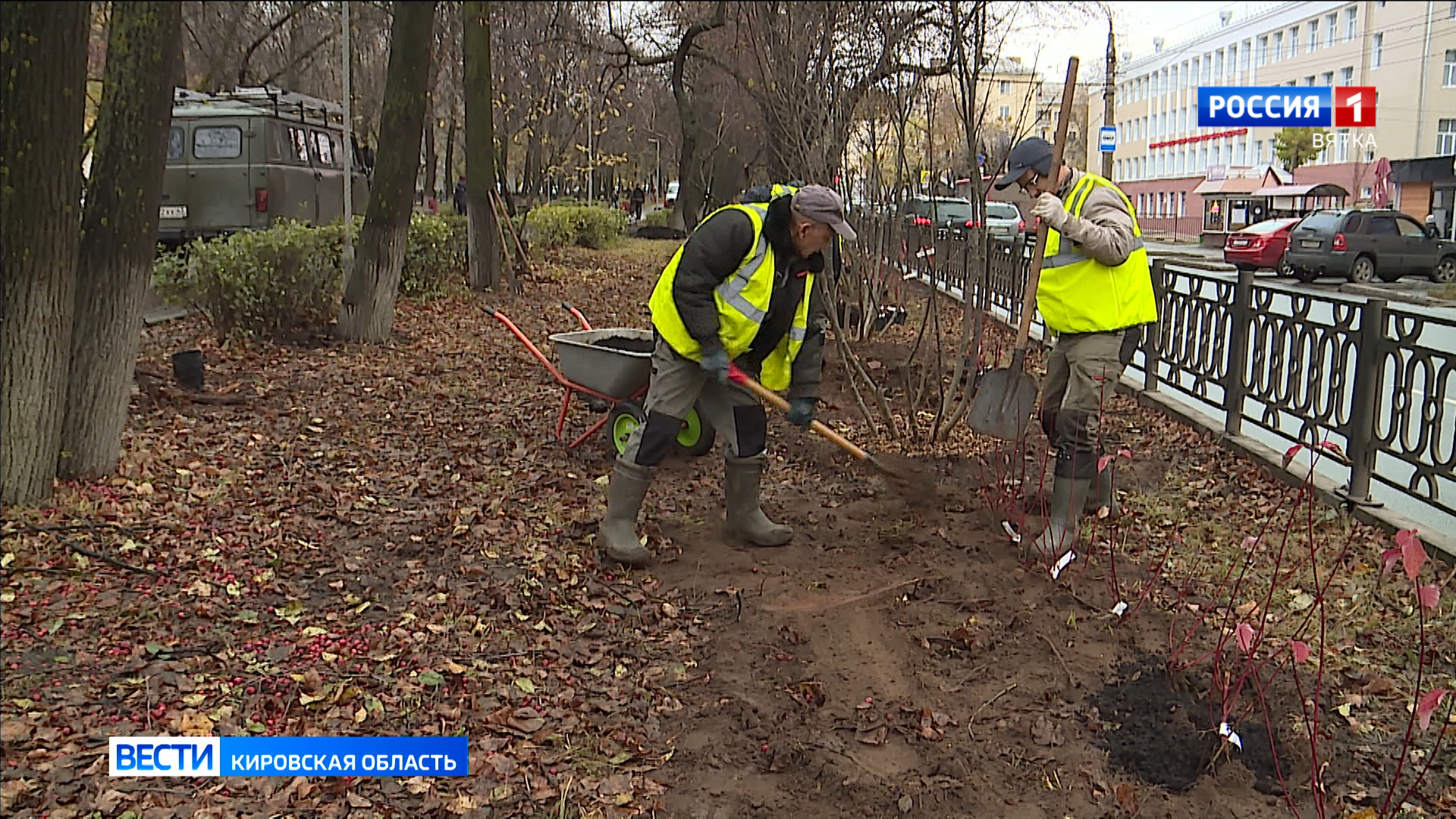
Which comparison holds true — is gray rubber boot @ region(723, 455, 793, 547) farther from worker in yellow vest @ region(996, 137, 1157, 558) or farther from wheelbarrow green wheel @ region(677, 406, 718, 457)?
wheelbarrow green wheel @ region(677, 406, 718, 457)

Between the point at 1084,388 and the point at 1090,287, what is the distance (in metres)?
0.43

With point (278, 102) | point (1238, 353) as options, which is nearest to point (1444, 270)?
point (1238, 353)

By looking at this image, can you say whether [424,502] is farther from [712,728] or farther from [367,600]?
[712,728]

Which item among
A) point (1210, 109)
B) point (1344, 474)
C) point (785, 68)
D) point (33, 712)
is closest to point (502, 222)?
point (785, 68)

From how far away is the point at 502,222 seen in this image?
1641 centimetres

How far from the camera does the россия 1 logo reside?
3095 centimetres

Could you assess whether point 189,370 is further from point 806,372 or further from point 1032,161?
point 1032,161

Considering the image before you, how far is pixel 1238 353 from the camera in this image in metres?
7.42

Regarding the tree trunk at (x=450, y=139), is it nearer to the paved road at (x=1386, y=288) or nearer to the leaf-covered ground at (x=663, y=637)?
the paved road at (x=1386, y=288)

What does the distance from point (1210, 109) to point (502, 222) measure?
29.0m

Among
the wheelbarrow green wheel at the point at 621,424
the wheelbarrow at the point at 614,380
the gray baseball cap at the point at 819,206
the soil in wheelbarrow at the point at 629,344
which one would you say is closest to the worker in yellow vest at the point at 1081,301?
the gray baseball cap at the point at 819,206

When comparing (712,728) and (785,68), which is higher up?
(785,68)

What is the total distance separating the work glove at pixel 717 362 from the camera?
4922 millimetres

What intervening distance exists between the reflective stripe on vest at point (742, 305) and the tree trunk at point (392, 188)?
6052mm
